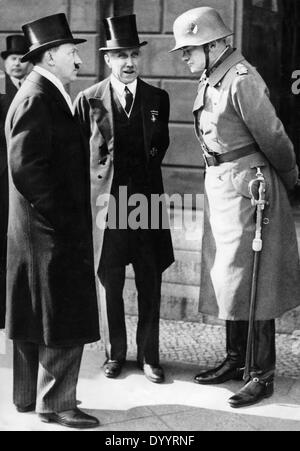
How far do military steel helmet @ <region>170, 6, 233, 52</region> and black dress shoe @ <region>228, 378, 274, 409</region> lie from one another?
79.8 inches

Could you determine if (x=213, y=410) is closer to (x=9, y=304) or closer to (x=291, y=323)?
(x=9, y=304)

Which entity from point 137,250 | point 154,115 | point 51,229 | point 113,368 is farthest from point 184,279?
point 51,229

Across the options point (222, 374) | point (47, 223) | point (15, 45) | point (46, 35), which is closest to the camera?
point (47, 223)

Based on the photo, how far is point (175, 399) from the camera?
5078 millimetres

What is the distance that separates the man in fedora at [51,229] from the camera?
4348 mm

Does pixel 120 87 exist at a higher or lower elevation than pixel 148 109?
higher

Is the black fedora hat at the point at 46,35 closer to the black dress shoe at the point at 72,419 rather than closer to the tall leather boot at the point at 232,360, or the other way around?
the black dress shoe at the point at 72,419

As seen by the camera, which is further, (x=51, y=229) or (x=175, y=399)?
(x=175, y=399)

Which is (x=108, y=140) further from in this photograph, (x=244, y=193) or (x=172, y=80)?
(x=172, y=80)

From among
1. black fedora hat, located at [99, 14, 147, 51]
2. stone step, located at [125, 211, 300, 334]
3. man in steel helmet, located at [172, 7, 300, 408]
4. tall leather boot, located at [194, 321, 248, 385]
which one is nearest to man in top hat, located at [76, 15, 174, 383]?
black fedora hat, located at [99, 14, 147, 51]

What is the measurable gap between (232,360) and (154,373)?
0.50 m

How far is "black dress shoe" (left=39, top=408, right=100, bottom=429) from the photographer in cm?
455

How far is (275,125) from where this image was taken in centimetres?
486

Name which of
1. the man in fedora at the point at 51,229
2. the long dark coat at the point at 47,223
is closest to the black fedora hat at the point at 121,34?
the man in fedora at the point at 51,229
